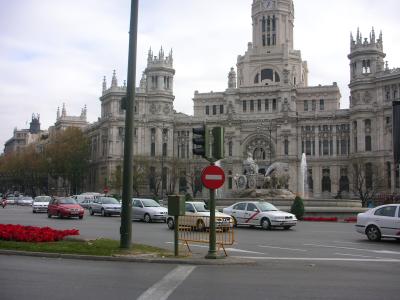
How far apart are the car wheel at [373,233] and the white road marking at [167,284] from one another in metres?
10.4

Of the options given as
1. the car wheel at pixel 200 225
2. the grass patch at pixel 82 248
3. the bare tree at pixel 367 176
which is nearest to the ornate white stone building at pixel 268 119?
the bare tree at pixel 367 176

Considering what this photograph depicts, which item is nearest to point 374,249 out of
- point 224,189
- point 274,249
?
point 274,249

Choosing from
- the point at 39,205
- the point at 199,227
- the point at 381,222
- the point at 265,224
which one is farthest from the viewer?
the point at 39,205

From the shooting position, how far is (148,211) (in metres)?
A: 33.0

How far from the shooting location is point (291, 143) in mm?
100375

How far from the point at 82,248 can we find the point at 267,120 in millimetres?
88475

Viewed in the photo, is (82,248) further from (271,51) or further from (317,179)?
(271,51)

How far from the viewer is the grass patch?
1486 cm

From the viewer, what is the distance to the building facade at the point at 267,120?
3634 inches

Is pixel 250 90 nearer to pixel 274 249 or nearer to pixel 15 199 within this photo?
pixel 15 199

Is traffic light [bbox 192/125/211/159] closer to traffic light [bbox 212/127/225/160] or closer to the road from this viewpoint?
traffic light [bbox 212/127/225/160]

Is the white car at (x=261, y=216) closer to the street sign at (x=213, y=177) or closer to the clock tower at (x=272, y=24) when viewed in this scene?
the street sign at (x=213, y=177)

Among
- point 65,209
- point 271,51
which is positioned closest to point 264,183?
point 65,209

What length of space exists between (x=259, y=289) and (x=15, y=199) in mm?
73895
